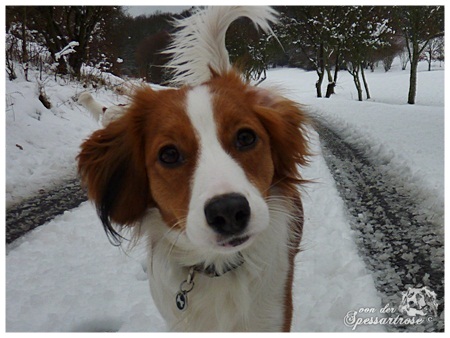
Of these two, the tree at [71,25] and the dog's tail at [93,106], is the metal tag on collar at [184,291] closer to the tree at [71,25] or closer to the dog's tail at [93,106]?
the dog's tail at [93,106]

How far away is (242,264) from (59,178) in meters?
3.05

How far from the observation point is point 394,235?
2871 mm

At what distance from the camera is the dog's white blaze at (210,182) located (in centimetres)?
119

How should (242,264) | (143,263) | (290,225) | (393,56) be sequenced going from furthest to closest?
(393,56) < (143,263) < (290,225) < (242,264)

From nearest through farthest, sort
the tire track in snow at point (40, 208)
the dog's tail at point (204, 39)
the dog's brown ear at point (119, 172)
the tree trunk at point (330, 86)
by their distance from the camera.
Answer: the dog's brown ear at point (119, 172) < the dog's tail at point (204, 39) < the tire track in snow at point (40, 208) < the tree trunk at point (330, 86)

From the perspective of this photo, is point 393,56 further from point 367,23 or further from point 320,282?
point 320,282

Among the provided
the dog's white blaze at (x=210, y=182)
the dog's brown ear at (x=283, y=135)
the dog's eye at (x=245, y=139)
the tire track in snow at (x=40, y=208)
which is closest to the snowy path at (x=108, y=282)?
the tire track in snow at (x=40, y=208)

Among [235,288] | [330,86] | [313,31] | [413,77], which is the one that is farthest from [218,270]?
[330,86]

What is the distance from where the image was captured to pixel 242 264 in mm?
1669

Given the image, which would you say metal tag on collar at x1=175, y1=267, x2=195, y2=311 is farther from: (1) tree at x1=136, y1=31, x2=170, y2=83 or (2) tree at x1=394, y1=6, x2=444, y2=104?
(2) tree at x1=394, y1=6, x2=444, y2=104

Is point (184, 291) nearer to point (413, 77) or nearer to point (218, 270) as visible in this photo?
point (218, 270)

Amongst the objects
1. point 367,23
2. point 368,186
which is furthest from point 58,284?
point 367,23

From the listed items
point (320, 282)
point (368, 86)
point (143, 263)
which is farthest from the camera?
point (368, 86)

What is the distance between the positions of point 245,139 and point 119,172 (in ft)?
1.71
